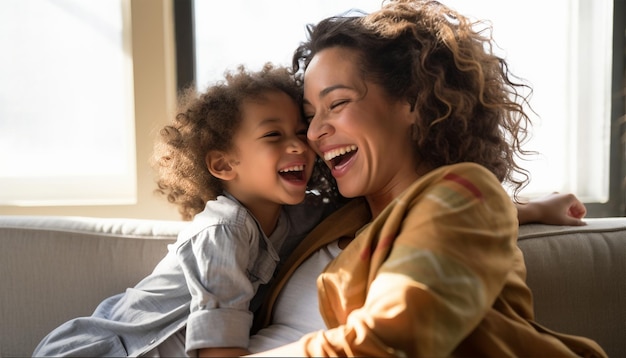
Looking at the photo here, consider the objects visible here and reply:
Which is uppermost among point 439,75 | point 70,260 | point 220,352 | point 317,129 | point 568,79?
point 568,79

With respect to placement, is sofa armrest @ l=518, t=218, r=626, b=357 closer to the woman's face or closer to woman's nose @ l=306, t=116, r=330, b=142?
the woman's face

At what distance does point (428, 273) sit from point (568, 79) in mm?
2366

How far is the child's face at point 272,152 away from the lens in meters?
1.59

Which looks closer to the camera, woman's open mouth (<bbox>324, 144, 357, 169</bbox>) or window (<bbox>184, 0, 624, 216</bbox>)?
woman's open mouth (<bbox>324, 144, 357, 169</bbox>)

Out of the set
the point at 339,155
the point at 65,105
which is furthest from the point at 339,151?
the point at 65,105

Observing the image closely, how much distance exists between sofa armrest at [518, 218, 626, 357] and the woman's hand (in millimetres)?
38

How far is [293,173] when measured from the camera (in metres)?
1.65

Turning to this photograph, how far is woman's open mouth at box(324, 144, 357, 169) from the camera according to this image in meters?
A: 1.53

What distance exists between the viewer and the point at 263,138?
5.24 ft

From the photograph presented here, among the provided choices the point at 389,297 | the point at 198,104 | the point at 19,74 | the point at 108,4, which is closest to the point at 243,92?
the point at 198,104

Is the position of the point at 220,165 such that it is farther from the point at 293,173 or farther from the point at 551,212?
the point at 551,212

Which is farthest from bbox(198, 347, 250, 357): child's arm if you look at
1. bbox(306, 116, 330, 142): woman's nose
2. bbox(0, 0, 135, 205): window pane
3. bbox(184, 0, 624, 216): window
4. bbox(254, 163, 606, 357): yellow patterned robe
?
bbox(184, 0, 624, 216): window

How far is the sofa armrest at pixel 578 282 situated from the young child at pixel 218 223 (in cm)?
59

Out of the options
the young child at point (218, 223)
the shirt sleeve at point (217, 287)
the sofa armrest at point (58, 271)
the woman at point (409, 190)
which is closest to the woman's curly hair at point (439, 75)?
the woman at point (409, 190)
